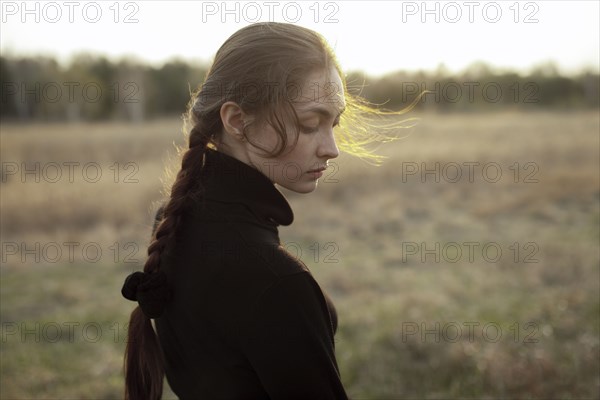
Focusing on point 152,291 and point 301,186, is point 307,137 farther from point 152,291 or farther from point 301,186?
point 152,291

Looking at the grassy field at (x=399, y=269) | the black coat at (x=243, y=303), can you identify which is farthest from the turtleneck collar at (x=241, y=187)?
the grassy field at (x=399, y=269)

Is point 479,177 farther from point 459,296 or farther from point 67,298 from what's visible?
point 67,298

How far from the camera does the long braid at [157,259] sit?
1373 millimetres

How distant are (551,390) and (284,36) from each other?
9.88 ft

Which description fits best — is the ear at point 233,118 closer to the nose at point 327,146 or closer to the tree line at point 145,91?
the nose at point 327,146

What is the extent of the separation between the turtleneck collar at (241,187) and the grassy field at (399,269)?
60cm

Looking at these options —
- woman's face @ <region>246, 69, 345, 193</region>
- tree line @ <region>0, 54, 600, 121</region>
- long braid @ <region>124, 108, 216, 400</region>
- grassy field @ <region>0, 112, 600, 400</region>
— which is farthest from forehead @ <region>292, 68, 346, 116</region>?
tree line @ <region>0, 54, 600, 121</region>

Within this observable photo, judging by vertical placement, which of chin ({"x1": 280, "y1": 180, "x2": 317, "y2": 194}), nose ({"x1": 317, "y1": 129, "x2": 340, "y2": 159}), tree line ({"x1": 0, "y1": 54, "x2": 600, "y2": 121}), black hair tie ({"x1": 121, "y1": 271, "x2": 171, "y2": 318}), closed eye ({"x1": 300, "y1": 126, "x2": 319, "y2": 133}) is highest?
tree line ({"x1": 0, "y1": 54, "x2": 600, "y2": 121})

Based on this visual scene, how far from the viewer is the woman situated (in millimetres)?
1151

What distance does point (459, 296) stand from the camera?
5.25m

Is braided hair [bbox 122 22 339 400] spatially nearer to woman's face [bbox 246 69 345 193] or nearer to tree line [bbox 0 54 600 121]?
woman's face [bbox 246 69 345 193]

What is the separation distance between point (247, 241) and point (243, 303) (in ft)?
0.46

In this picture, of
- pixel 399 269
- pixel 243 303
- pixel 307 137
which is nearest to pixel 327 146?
pixel 307 137

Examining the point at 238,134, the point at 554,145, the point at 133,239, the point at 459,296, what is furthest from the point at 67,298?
the point at 554,145
